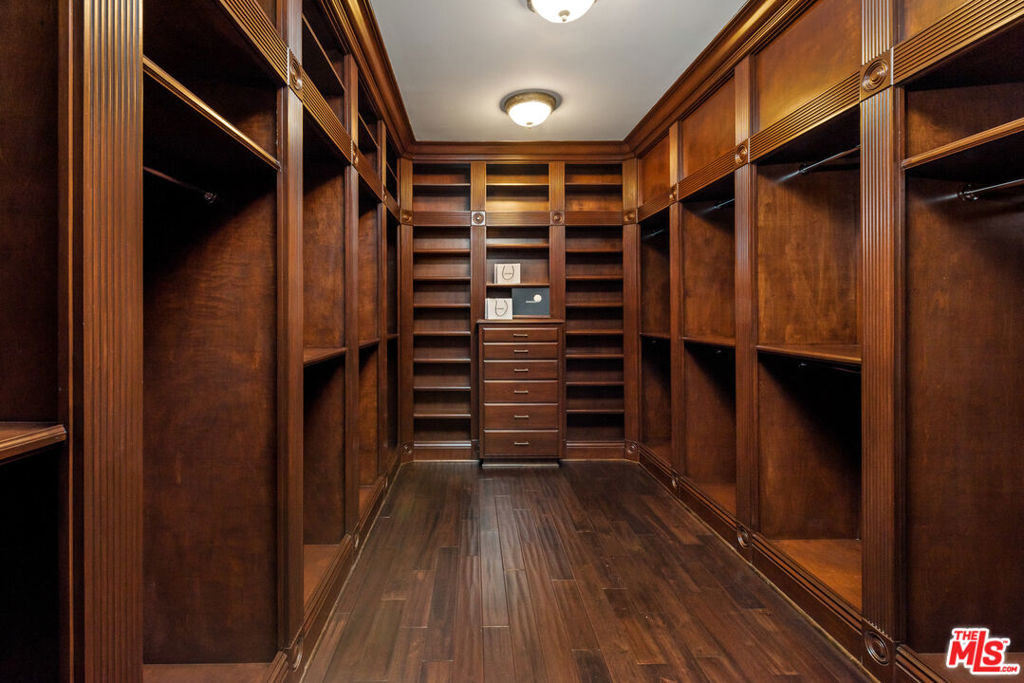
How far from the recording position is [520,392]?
4273 mm

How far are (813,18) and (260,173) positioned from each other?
223 centimetres

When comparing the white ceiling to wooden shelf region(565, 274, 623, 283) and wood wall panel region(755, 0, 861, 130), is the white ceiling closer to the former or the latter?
wood wall panel region(755, 0, 861, 130)

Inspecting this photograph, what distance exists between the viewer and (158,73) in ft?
3.24

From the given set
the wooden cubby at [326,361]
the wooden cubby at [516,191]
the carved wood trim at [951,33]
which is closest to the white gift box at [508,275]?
the wooden cubby at [516,191]

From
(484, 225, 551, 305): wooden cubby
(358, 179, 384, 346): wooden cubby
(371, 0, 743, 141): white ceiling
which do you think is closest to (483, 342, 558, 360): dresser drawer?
(484, 225, 551, 305): wooden cubby

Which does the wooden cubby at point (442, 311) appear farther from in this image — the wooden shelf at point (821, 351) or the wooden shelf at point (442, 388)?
the wooden shelf at point (821, 351)

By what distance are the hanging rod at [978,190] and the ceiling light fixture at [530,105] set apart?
2466 millimetres

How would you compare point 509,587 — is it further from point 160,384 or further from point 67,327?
point 67,327

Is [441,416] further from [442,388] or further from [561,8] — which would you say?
[561,8]

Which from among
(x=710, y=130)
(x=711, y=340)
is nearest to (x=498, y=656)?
(x=711, y=340)

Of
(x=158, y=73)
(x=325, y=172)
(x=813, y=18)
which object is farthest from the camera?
(x=325, y=172)

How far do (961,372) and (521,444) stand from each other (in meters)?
3.08

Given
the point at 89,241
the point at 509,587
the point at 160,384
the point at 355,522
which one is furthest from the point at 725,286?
the point at 89,241

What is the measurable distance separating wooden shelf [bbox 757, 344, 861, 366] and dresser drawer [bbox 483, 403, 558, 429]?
2.08 metres
